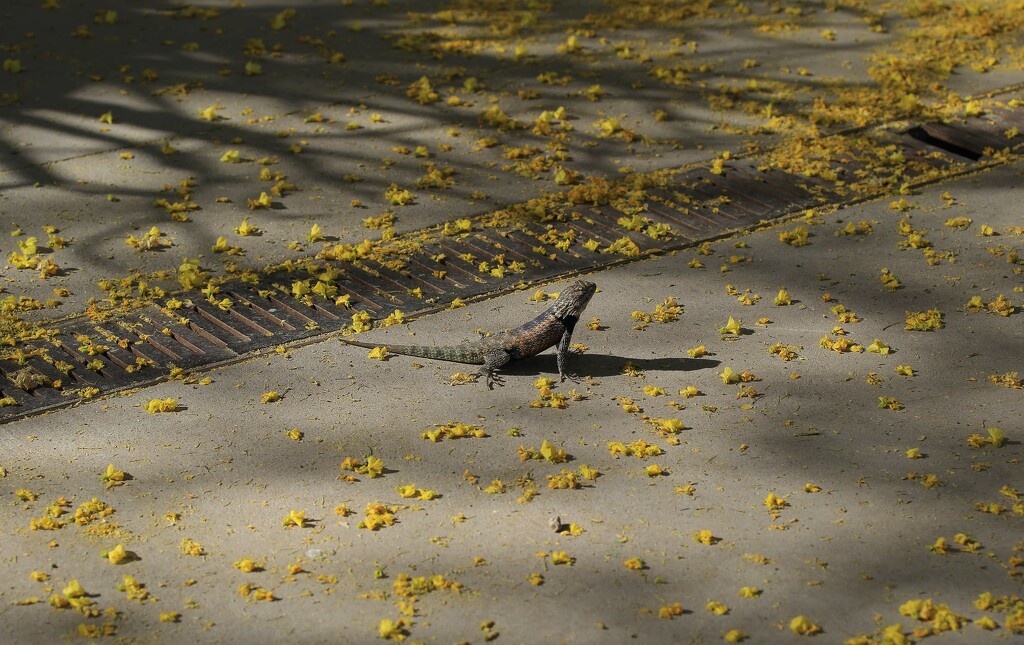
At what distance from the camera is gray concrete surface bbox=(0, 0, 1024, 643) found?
13.4ft

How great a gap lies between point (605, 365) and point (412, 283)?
1317 mm

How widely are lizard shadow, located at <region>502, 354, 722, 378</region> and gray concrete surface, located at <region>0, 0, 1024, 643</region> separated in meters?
0.02

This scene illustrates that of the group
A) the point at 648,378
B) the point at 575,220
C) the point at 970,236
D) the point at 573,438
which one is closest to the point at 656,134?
the point at 575,220

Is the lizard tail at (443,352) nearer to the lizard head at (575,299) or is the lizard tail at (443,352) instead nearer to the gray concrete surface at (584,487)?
the gray concrete surface at (584,487)

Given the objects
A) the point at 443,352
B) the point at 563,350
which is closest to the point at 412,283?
the point at 443,352

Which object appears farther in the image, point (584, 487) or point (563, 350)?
point (563, 350)

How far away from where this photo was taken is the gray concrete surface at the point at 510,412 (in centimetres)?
410

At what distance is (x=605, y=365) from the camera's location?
18.4 ft

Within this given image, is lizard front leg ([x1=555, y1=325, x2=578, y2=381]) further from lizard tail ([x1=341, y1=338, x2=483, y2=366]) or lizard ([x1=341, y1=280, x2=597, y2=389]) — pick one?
lizard tail ([x1=341, y1=338, x2=483, y2=366])

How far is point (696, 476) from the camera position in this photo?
4.74 meters

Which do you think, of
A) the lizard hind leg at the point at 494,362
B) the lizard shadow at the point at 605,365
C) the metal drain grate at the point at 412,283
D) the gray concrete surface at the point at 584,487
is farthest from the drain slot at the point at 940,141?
the lizard hind leg at the point at 494,362

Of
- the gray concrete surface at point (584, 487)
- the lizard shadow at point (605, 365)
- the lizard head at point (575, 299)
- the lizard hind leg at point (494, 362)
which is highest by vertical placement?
the lizard head at point (575, 299)

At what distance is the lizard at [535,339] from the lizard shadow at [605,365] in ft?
0.29

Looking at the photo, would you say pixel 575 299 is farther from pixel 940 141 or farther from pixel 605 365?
pixel 940 141
